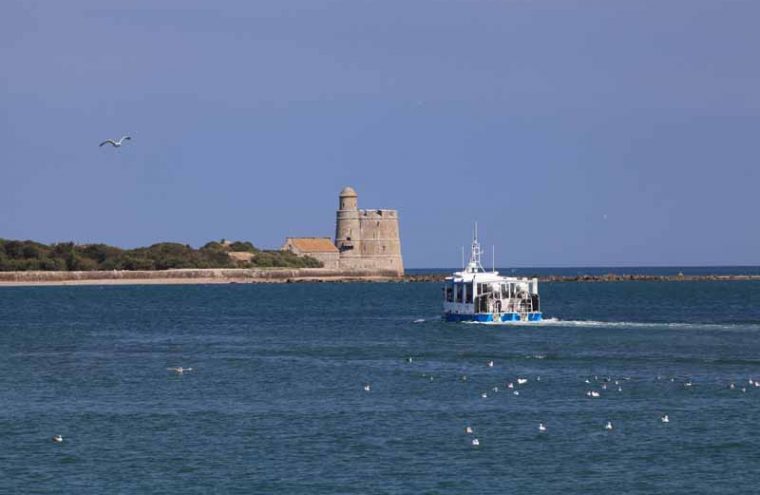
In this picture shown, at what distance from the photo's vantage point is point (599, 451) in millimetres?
30688

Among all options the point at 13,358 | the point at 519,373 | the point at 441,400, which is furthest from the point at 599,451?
the point at 13,358

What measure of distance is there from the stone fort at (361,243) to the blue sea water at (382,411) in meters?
117

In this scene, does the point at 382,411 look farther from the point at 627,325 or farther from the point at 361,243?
the point at 361,243

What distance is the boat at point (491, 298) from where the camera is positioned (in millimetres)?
73000

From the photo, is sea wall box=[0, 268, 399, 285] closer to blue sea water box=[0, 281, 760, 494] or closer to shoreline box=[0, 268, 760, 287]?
shoreline box=[0, 268, 760, 287]

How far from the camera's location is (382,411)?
1454 inches

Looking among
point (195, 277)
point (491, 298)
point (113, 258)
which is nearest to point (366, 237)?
point (195, 277)

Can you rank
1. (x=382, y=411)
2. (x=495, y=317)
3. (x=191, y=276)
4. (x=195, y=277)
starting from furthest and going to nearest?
(x=191, y=276) → (x=195, y=277) → (x=495, y=317) → (x=382, y=411)

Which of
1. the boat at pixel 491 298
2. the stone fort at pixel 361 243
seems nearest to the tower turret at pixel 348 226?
the stone fort at pixel 361 243

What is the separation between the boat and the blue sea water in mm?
2543

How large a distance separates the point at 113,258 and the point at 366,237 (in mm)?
34159

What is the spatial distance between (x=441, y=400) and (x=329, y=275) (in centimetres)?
15292

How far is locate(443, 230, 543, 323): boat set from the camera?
73.0 metres

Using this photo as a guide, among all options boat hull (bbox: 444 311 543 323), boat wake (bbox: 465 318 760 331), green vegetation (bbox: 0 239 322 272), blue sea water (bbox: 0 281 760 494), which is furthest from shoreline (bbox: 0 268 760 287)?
boat wake (bbox: 465 318 760 331)
